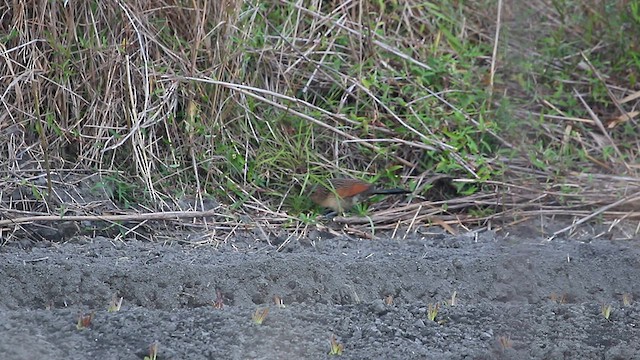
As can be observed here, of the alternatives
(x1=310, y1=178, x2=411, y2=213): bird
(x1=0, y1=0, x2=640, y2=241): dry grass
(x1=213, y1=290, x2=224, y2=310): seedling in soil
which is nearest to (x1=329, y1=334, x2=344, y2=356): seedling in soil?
(x1=213, y1=290, x2=224, y2=310): seedling in soil

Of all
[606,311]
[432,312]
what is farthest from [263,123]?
[606,311]

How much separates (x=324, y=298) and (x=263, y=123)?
1.70 meters

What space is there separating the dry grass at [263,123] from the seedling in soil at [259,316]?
1365 mm

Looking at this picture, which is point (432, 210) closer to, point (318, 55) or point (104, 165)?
point (318, 55)

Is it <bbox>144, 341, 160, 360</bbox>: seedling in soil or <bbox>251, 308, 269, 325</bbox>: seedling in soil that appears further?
<bbox>251, 308, 269, 325</bbox>: seedling in soil

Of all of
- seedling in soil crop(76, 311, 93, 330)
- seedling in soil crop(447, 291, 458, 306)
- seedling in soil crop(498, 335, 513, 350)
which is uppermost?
seedling in soil crop(498, 335, 513, 350)

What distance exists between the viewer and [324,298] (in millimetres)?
3916

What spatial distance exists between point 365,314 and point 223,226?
1499 millimetres

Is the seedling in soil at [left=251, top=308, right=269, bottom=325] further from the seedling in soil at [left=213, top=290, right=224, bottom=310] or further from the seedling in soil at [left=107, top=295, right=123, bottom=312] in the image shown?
the seedling in soil at [left=107, top=295, right=123, bottom=312]

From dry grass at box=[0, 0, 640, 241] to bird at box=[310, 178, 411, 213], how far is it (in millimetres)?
102

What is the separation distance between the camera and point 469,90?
235 inches

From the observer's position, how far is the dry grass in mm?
4977

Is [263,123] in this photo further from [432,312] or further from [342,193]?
[432,312]

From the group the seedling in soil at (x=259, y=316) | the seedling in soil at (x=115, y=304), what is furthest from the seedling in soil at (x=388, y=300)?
the seedling in soil at (x=115, y=304)
